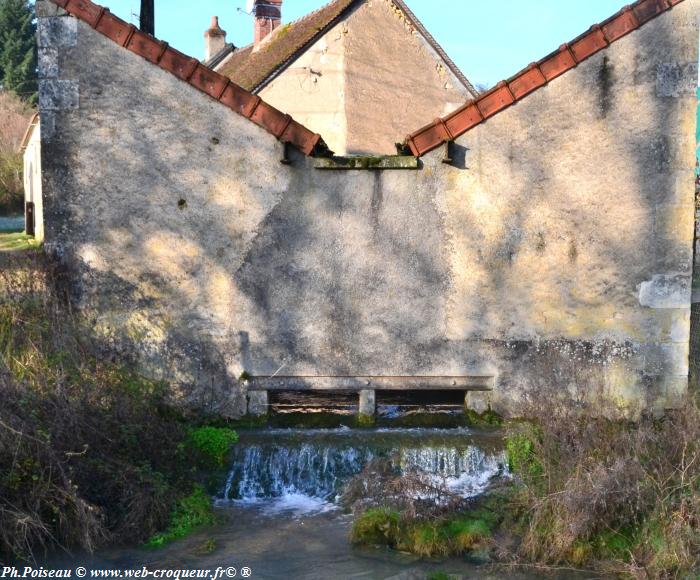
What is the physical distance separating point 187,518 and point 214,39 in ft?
77.1

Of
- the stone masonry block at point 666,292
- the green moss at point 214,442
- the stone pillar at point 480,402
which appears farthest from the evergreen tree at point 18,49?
the stone masonry block at point 666,292

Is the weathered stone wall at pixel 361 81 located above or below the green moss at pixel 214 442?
above

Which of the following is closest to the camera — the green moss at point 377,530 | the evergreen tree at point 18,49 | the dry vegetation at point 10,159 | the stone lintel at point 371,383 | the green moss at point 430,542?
the green moss at point 430,542

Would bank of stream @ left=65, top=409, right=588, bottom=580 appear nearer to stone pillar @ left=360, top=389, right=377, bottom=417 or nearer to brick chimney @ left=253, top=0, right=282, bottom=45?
stone pillar @ left=360, top=389, right=377, bottom=417

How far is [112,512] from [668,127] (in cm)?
646

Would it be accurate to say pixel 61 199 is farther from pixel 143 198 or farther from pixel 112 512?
pixel 112 512

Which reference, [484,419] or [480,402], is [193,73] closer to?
[480,402]

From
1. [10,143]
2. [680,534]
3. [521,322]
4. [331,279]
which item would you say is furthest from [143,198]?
[10,143]

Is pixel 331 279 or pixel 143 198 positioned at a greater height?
pixel 143 198

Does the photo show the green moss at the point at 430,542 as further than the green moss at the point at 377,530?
No

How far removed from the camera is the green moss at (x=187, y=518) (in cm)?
661

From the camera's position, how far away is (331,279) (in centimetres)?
832

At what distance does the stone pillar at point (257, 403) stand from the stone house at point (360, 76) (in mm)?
9679

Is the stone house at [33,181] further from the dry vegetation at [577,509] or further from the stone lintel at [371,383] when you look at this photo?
the dry vegetation at [577,509]
